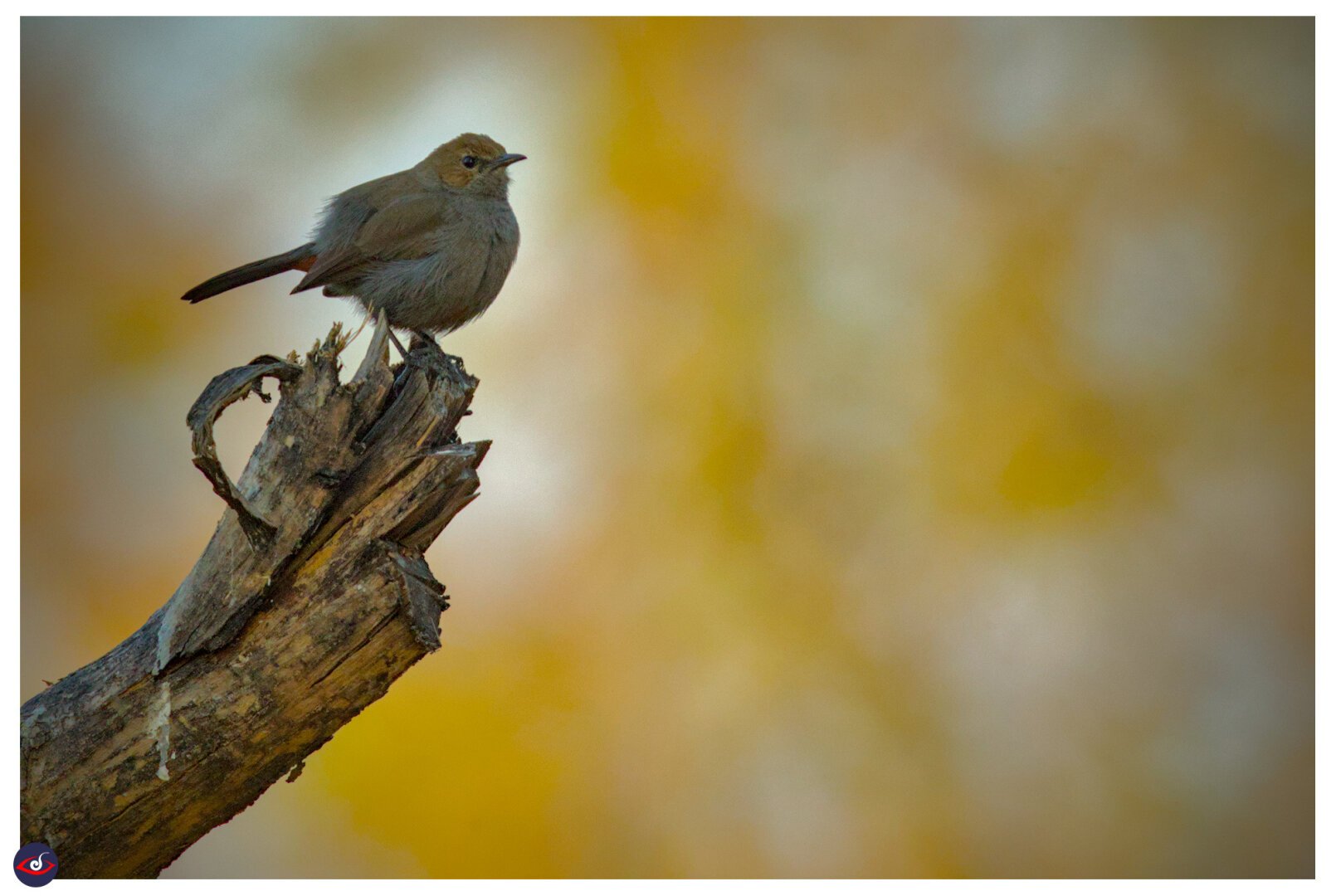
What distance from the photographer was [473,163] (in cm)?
458

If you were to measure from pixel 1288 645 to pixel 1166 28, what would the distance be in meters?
2.75

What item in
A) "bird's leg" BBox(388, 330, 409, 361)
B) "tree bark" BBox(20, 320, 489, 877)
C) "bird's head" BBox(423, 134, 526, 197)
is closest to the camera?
"tree bark" BBox(20, 320, 489, 877)

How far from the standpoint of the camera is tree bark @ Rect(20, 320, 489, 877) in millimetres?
2807

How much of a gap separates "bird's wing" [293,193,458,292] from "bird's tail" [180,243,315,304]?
0.32 ft

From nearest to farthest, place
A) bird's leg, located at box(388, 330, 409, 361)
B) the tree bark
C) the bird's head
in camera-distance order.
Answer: the tree bark, bird's leg, located at box(388, 330, 409, 361), the bird's head

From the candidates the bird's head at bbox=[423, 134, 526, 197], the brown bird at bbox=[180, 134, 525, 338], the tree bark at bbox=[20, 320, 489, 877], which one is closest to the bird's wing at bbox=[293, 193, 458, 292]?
the brown bird at bbox=[180, 134, 525, 338]

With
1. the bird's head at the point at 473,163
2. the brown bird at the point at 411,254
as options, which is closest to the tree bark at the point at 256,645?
the brown bird at the point at 411,254

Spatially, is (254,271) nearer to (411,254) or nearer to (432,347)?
(411,254)

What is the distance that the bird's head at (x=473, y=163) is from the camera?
455cm

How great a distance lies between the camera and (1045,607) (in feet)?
17.3

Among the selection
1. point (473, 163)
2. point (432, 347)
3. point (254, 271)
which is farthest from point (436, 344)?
point (473, 163)

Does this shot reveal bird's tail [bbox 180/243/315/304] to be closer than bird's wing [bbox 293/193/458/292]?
Yes

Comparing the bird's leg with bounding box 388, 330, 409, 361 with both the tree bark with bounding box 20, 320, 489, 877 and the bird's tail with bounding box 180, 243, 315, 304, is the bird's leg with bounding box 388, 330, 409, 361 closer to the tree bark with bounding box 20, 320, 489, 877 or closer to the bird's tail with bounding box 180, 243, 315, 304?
the bird's tail with bounding box 180, 243, 315, 304

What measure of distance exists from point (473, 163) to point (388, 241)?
1.96 feet
